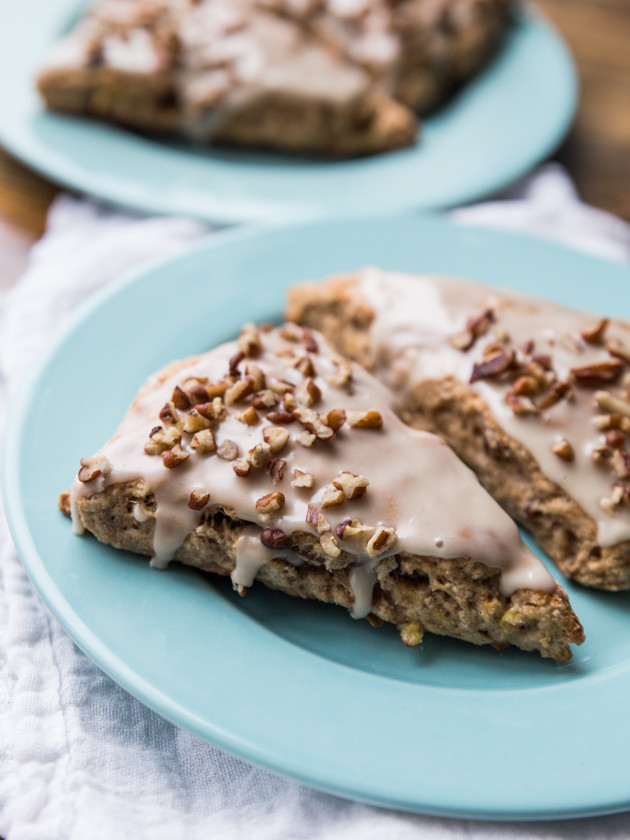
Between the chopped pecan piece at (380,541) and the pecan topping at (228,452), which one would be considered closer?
the chopped pecan piece at (380,541)

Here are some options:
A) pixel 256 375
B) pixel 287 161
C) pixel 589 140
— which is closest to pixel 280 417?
pixel 256 375

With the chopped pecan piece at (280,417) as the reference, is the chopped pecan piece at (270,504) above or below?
below

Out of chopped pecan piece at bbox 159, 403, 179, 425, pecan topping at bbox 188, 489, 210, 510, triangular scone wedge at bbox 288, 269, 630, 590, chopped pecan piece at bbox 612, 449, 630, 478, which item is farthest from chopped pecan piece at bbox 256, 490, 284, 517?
chopped pecan piece at bbox 612, 449, 630, 478

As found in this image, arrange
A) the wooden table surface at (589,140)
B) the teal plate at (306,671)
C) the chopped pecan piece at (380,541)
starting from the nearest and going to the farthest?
the teal plate at (306,671) → the chopped pecan piece at (380,541) → the wooden table surface at (589,140)

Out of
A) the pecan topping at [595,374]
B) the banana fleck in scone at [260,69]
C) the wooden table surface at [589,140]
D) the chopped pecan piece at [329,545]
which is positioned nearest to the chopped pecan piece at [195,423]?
the chopped pecan piece at [329,545]

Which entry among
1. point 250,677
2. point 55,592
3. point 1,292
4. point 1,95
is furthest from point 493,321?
point 1,95

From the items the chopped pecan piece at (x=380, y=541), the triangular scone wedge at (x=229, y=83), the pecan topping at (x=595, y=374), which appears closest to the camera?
the chopped pecan piece at (x=380, y=541)

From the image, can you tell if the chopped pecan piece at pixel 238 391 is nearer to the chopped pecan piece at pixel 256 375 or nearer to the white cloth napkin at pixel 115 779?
the chopped pecan piece at pixel 256 375

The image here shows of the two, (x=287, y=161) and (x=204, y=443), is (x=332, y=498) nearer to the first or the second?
(x=204, y=443)
